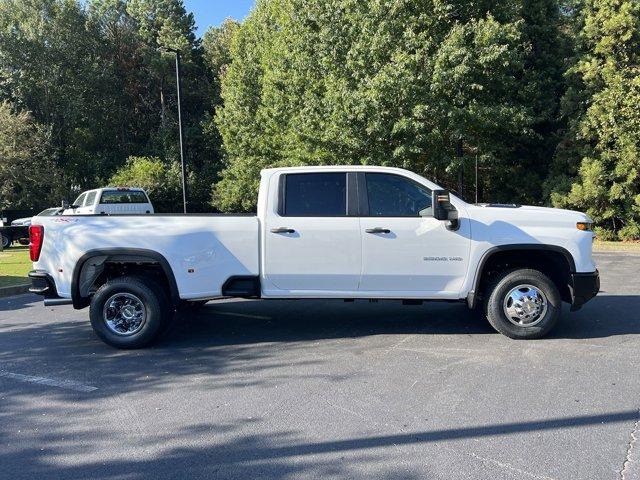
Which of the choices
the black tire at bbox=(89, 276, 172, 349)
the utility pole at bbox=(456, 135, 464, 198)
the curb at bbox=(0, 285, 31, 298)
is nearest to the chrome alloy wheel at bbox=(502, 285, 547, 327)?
the black tire at bbox=(89, 276, 172, 349)

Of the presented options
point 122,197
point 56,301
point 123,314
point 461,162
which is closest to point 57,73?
point 122,197

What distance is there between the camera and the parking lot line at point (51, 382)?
5.22m

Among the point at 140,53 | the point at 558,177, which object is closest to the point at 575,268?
the point at 558,177

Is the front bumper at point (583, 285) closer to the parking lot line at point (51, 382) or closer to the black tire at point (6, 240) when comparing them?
the parking lot line at point (51, 382)

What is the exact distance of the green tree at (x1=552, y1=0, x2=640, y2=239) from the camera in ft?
65.5

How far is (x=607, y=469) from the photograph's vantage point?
351 cm

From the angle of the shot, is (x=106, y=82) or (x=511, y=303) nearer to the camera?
(x=511, y=303)

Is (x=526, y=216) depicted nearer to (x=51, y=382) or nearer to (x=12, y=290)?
(x=51, y=382)

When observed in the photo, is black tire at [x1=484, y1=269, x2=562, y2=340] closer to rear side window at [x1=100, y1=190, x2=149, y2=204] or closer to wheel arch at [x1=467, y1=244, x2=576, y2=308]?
wheel arch at [x1=467, y1=244, x2=576, y2=308]

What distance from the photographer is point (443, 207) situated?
20.1ft

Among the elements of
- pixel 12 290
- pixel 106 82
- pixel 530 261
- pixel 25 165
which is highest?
pixel 106 82

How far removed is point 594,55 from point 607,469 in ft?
71.1

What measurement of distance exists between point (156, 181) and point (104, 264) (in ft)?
92.5

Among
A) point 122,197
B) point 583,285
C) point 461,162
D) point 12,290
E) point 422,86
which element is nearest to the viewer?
point 583,285
